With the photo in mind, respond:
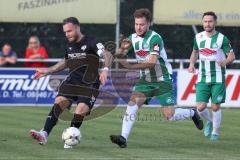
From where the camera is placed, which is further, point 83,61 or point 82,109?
point 83,61

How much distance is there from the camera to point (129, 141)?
12930mm

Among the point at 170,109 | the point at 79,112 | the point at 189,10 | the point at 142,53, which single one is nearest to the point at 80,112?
the point at 79,112

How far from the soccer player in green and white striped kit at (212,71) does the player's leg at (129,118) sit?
174cm

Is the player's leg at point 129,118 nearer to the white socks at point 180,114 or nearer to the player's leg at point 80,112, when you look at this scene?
the player's leg at point 80,112

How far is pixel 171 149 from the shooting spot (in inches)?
464

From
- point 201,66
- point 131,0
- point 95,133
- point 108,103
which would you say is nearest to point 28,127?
point 95,133

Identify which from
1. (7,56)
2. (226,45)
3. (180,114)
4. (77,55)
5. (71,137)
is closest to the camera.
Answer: (71,137)

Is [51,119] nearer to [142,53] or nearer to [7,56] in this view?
[142,53]

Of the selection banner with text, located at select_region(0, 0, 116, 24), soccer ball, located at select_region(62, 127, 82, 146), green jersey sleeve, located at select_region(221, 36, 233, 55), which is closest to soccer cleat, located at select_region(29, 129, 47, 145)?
soccer ball, located at select_region(62, 127, 82, 146)

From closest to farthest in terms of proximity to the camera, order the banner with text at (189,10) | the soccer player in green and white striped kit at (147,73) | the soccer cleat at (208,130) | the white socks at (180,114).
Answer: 1. the soccer player in green and white striped kit at (147,73)
2. the white socks at (180,114)
3. the soccer cleat at (208,130)
4. the banner with text at (189,10)

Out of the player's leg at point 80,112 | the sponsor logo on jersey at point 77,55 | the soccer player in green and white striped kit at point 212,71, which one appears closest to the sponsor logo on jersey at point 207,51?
the soccer player in green and white striped kit at point 212,71

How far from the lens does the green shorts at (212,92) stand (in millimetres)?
13805

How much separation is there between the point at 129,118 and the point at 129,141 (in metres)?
0.79

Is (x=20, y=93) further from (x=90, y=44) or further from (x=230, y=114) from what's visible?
(x=90, y=44)
